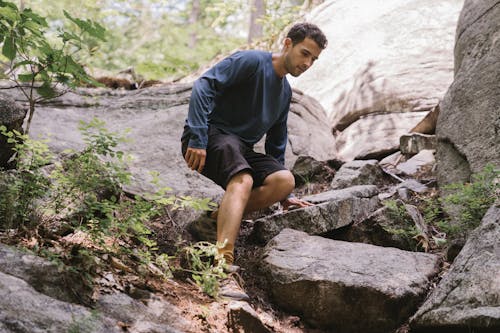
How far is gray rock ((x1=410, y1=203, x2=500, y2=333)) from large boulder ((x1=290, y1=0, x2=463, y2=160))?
15.8 feet

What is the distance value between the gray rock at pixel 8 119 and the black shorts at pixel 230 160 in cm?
142

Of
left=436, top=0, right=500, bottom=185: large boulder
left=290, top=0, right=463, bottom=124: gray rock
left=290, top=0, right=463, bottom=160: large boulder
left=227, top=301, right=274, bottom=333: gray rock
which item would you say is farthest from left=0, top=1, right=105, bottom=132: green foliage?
left=290, top=0, right=463, bottom=124: gray rock

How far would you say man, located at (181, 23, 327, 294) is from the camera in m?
4.05

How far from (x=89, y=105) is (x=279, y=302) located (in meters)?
5.52

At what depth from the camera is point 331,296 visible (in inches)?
143

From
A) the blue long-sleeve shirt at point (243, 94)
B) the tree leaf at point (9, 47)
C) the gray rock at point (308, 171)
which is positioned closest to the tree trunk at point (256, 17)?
the gray rock at point (308, 171)

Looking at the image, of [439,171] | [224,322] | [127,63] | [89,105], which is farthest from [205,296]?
[127,63]

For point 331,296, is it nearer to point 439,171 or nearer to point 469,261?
point 469,261

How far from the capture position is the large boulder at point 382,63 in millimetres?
8928

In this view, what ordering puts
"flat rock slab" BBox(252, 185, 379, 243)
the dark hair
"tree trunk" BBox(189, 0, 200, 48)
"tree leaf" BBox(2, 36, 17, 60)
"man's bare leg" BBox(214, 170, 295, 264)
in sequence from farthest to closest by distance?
"tree trunk" BBox(189, 0, 200, 48)
"flat rock slab" BBox(252, 185, 379, 243)
the dark hair
"man's bare leg" BBox(214, 170, 295, 264)
"tree leaf" BBox(2, 36, 17, 60)

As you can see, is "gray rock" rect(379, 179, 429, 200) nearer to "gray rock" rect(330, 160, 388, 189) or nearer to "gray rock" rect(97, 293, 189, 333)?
"gray rock" rect(330, 160, 388, 189)

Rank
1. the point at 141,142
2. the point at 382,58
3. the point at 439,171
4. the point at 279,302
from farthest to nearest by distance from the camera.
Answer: the point at 382,58 → the point at 141,142 → the point at 439,171 → the point at 279,302

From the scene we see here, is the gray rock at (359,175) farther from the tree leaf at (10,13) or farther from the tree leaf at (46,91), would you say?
the tree leaf at (10,13)

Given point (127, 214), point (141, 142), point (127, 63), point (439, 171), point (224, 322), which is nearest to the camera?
point (224, 322)
